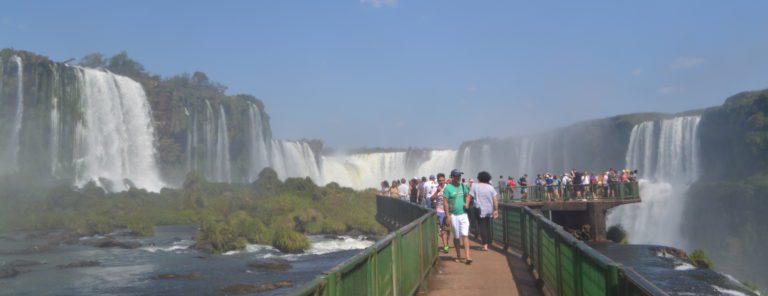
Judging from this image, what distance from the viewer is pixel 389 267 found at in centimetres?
780

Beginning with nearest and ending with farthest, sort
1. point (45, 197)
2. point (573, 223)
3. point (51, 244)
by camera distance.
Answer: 1. point (51, 244)
2. point (573, 223)
3. point (45, 197)

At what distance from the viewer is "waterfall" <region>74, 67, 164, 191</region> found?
51.8 meters

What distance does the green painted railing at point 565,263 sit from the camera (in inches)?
183

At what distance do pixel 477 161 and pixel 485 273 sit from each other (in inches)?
2832

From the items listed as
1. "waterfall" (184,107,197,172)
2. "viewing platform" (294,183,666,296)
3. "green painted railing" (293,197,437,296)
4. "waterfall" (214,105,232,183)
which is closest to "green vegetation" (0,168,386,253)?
"viewing platform" (294,183,666,296)

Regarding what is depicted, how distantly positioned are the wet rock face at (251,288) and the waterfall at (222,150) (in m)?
53.3

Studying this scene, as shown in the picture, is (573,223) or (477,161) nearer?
(573,223)

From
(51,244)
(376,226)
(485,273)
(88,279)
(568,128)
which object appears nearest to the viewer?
(485,273)

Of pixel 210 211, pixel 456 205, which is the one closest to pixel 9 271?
pixel 456 205

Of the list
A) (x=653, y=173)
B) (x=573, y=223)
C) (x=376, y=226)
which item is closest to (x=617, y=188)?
(x=573, y=223)

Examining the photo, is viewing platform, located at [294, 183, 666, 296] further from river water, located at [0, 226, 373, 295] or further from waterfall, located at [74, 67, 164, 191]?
waterfall, located at [74, 67, 164, 191]

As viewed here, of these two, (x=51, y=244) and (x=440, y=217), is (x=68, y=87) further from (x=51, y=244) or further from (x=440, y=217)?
(x=440, y=217)

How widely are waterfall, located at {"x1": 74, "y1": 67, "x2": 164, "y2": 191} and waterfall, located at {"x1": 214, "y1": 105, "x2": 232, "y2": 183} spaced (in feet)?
43.7

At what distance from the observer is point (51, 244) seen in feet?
98.2
